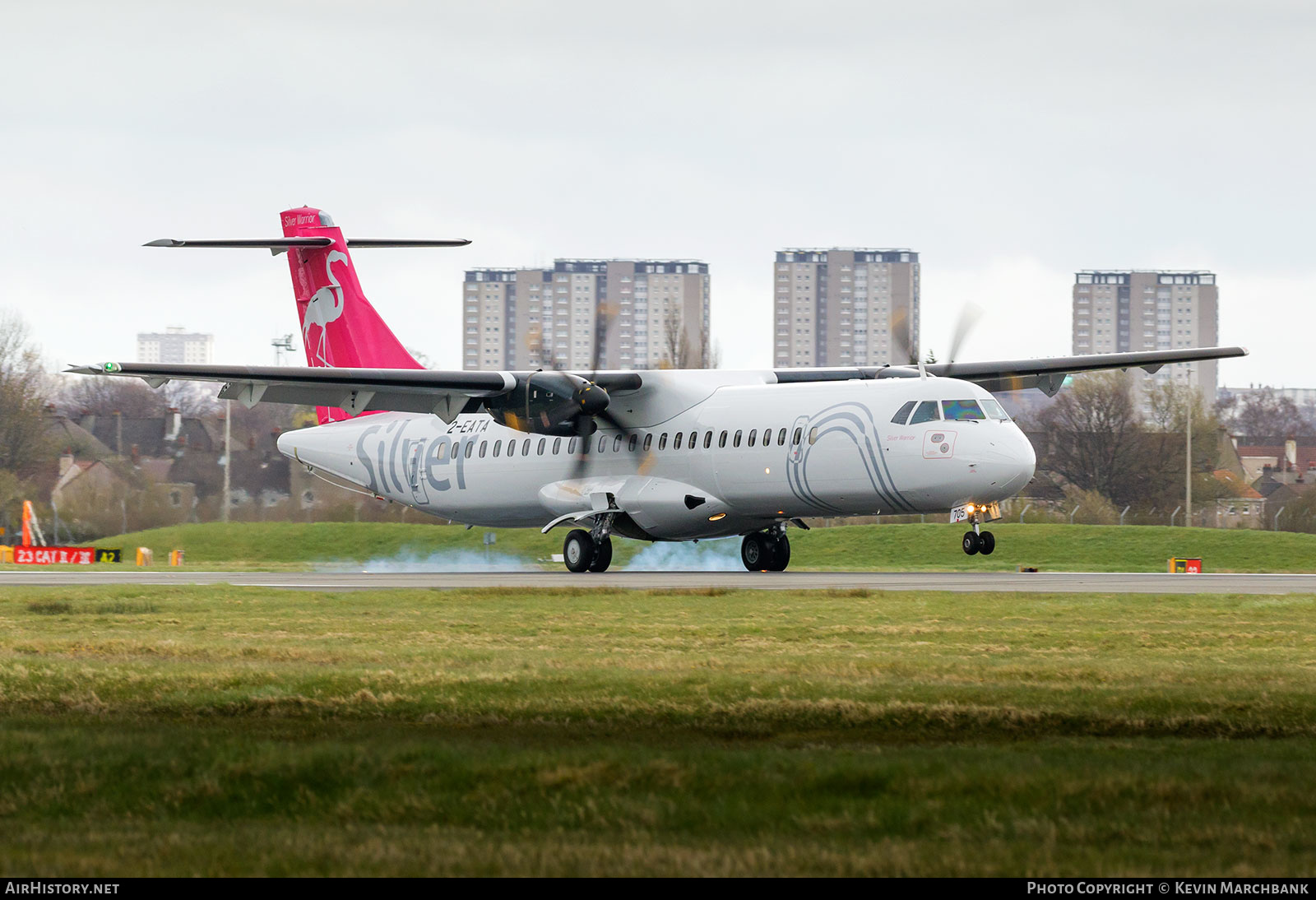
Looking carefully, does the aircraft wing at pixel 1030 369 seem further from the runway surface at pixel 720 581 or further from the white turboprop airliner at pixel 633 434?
the runway surface at pixel 720 581

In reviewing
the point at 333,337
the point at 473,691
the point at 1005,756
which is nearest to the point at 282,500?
the point at 333,337

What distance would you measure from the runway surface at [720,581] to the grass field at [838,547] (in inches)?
380

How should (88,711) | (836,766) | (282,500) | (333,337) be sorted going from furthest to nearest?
(282,500), (333,337), (88,711), (836,766)

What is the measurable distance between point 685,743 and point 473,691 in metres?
2.94

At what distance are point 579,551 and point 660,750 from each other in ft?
82.7

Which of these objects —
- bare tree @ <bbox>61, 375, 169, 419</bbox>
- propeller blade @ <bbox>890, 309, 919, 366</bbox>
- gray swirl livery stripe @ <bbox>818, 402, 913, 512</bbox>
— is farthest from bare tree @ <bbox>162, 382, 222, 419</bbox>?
gray swirl livery stripe @ <bbox>818, 402, 913, 512</bbox>

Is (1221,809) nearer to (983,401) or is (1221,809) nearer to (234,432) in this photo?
(983,401)

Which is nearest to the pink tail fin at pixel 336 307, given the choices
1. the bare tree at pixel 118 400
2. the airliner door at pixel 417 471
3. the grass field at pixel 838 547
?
the airliner door at pixel 417 471

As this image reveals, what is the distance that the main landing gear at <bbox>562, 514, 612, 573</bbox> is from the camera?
33.5 meters

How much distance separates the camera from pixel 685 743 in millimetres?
8984

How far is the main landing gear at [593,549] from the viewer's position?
3347 cm

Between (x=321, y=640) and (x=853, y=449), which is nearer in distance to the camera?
(x=321, y=640)

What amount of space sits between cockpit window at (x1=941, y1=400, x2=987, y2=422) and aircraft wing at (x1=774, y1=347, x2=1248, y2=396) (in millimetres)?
4768

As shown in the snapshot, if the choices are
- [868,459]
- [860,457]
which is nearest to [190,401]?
[860,457]
